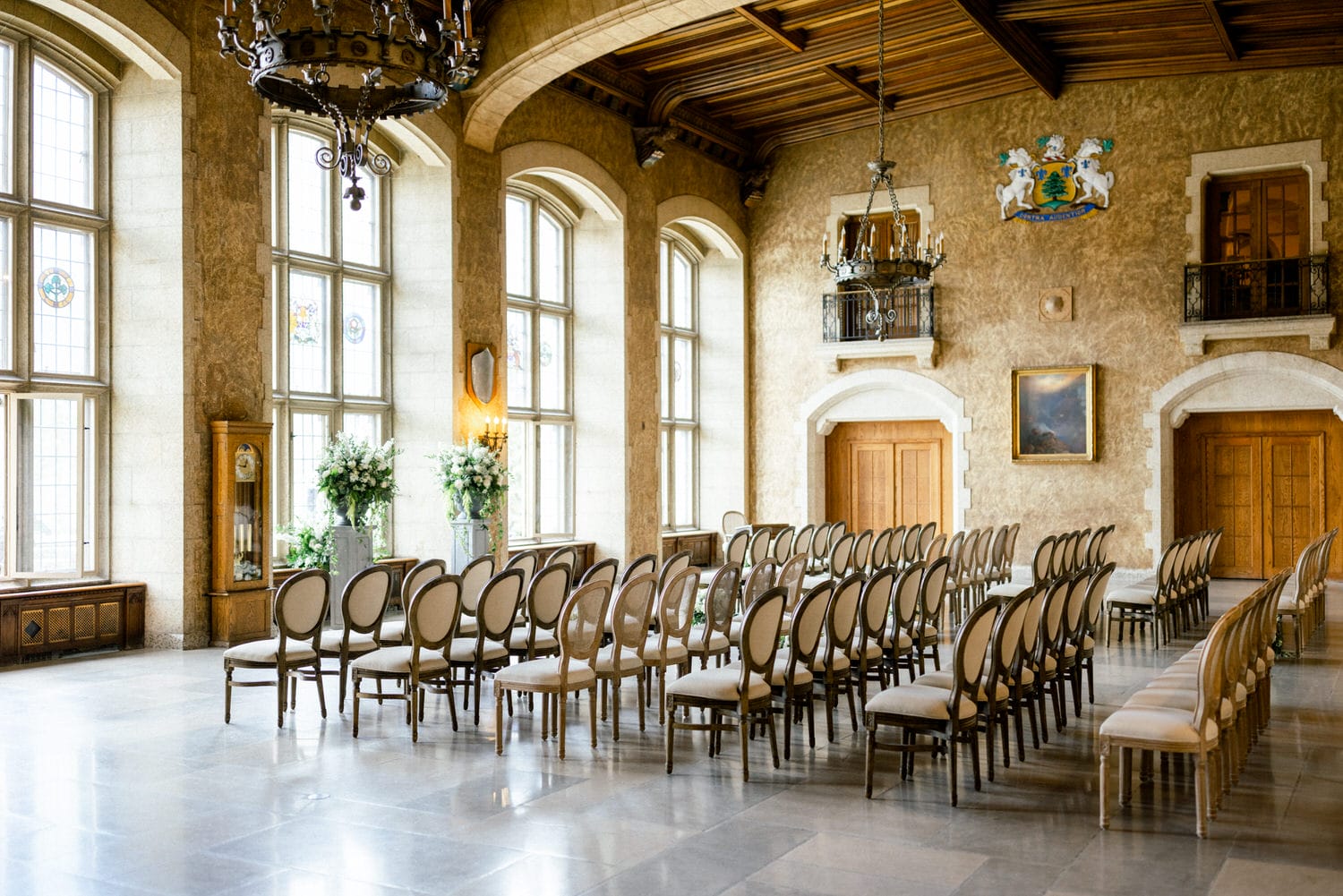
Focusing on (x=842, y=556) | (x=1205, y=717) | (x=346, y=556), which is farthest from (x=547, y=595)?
(x=842, y=556)

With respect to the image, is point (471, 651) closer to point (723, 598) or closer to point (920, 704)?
point (723, 598)

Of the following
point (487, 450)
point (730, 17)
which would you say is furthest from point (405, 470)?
point (730, 17)

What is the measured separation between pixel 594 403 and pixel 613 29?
5.70 meters

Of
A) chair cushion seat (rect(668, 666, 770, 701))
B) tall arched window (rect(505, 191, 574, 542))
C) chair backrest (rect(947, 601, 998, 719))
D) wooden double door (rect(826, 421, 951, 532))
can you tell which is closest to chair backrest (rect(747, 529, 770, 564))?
tall arched window (rect(505, 191, 574, 542))

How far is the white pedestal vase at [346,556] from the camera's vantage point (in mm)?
10445

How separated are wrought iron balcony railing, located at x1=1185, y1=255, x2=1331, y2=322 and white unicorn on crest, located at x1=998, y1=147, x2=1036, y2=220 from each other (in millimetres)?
2304

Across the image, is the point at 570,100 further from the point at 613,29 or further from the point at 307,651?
the point at 307,651

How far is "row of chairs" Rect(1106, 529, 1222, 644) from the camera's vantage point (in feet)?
31.6

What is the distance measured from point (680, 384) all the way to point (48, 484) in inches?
399

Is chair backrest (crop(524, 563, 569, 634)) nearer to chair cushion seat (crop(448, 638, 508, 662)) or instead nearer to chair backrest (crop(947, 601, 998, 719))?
chair cushion seat (crop(448, 638, 508, 662))

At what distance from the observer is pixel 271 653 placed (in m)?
6.53

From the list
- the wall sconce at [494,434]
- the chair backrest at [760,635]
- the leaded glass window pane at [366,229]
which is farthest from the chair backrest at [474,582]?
the leaded glass window pane at [366,229]

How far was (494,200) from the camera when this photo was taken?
1303 cm

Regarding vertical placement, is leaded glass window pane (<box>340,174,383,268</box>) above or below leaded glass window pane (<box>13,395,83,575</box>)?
above
